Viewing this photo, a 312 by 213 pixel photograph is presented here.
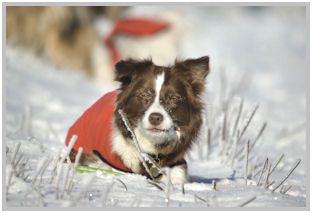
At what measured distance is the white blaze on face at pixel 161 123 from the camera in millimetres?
2969

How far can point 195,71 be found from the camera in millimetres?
3301

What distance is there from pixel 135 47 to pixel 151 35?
1.59 feet

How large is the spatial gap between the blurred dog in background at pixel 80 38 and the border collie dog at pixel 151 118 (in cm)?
632

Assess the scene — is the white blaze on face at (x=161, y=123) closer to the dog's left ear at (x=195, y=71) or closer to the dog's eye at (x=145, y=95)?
the dog's eye at (x=145, y=95)

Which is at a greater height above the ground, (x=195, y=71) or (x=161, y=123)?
(x=195, y=71)

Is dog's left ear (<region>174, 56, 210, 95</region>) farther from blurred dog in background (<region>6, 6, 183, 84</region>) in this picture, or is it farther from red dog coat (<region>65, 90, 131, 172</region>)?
blurred dog in background (<region>6, 6, 183, 84</region>)

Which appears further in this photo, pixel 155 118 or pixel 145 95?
pixel 145 95

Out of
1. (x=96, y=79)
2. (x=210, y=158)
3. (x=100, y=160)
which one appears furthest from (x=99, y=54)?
(x=100, y=160)

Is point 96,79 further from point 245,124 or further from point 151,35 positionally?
point 245,124

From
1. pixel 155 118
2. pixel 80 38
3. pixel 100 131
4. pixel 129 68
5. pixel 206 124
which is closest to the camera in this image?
pixel 155 118

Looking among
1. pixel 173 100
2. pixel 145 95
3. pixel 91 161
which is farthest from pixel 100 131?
pixel 173 100

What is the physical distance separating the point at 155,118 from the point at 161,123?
0.19 feet

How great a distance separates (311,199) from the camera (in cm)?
270

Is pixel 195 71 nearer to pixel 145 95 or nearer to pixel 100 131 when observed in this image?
pixel 145 95
